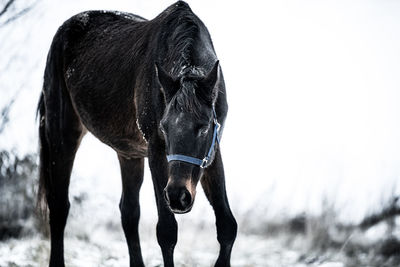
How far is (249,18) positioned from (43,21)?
13.9 feet

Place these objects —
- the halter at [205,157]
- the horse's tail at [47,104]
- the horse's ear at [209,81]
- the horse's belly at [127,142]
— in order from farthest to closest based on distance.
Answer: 1. the horse's tail at [47,104]
2. the horse's belly at [127,142]
3. the horse's ear at [209,81]
4. the halter at [205,157]

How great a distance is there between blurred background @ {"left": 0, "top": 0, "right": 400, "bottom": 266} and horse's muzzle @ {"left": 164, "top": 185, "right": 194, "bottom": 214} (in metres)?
2.62

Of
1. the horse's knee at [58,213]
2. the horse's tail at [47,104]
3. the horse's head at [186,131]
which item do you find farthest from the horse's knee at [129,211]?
the horse's head at [186,131]

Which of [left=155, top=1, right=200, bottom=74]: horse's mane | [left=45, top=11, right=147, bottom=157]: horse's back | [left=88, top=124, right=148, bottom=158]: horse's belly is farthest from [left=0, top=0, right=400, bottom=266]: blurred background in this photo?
[left=155, top=1, right=200, bottom=74]: horse's mane

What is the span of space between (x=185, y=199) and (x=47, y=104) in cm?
298

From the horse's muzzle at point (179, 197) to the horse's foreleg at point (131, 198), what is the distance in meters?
2.20

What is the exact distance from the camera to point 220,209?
3.48 m

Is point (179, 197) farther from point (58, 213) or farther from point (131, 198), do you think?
point (58, 213)

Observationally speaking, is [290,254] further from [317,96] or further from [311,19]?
[311,19]

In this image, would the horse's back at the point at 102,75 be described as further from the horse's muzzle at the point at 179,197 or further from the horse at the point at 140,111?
the horse's muzzle at the point at 179,197

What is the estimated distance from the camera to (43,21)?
8281 millimetres

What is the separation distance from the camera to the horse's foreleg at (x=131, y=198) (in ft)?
15.7

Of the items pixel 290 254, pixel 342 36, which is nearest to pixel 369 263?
pixel 290 254

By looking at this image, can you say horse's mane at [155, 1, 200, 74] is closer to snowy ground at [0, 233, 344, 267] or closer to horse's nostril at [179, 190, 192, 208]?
horse's nostril at [179, 190, 192, 208]
